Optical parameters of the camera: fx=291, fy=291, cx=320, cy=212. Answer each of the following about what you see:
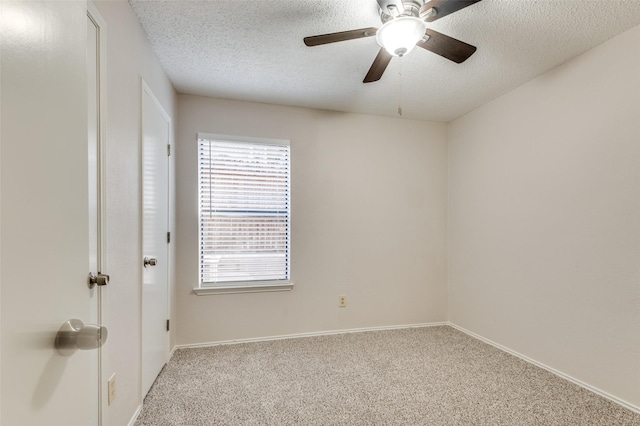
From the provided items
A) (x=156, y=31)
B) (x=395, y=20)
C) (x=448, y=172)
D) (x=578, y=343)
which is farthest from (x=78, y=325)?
(x=448, y=172)

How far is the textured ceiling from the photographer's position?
173 centimetres

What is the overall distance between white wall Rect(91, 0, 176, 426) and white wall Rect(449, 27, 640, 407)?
304cm

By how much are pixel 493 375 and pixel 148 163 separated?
3.04 metres

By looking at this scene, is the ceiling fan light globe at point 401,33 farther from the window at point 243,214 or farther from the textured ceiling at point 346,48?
the window at point 243,214

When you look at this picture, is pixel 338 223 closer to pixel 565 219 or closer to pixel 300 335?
pixel 300 335

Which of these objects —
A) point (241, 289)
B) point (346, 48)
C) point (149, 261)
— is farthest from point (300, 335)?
point (346, 48)

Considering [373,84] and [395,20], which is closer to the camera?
[395,20]

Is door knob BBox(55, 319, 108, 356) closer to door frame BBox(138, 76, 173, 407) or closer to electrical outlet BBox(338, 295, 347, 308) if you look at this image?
door frame BBox(138, 76, 173, 407)

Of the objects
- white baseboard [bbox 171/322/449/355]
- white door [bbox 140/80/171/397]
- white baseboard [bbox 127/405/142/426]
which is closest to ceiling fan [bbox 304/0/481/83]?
white door [bbox 140/80/171/397]

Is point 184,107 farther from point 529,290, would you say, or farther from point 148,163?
point 529,290

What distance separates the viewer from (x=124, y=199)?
1.62 meters

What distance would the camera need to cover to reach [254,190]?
9.89ft

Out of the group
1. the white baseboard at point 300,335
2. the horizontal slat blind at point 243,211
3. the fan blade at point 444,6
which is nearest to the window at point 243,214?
the horizontal slat blind at point 243,211

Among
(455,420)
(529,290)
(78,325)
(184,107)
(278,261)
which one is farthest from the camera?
(278,261)
